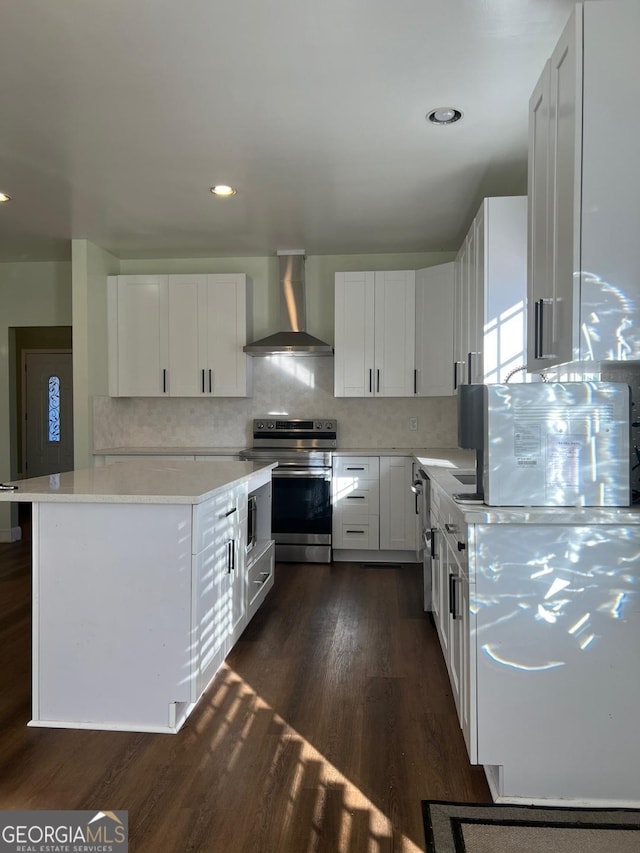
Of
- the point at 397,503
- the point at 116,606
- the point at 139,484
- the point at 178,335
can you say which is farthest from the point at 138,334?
the point at 116,606

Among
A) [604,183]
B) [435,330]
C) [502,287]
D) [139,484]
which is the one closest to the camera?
[604,183]

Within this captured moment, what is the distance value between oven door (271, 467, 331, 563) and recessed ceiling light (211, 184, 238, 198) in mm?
2116

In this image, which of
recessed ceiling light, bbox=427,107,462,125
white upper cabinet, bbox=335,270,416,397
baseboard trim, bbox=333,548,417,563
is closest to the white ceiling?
recessed ceiling light, bbox=427,107,462,125

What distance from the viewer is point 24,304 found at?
5754mm

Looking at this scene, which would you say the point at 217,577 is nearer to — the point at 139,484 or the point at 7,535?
the point at 139,484

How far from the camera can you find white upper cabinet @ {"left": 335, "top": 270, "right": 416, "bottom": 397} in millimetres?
5031

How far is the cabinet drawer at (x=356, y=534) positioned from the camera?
4.95m

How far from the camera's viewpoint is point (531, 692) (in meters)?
1.89

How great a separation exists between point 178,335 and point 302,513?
187 centimetres

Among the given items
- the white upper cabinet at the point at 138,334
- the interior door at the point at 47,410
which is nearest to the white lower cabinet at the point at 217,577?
the white upper cabinet at the point at 138,334

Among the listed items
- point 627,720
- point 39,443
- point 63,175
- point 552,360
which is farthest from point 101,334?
point 627,720

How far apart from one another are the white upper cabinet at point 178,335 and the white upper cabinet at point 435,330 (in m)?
1.47

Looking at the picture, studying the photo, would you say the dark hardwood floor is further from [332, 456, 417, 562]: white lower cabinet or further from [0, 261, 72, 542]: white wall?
[0, 261, 72, 542]: white wall

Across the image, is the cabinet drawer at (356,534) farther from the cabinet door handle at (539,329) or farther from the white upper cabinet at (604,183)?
the white upper cabinet at (604,183)
